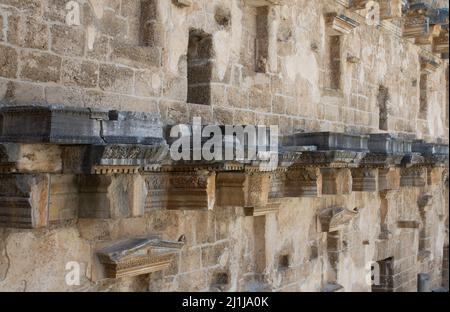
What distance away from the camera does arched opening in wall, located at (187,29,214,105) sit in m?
5.21

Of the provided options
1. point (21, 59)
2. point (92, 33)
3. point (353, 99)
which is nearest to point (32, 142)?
point (21, 59)

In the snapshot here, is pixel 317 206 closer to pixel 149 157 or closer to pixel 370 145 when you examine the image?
pixel 370 145

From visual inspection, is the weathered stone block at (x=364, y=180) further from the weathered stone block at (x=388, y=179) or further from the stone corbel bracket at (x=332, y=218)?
the weathered stone block at (x=388, y=179)

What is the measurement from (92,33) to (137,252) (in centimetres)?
159

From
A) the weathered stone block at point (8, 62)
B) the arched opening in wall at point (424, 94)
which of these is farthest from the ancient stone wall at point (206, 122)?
the arched opening in wall at point (424, 94)

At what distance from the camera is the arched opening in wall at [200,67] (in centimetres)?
521

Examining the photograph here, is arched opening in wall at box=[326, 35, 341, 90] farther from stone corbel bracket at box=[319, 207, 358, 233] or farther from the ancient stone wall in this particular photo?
stone corbel bracket at box=[319, 207, 358, 233]

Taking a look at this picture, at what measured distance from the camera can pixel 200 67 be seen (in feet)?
17.3

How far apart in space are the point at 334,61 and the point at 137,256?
4.19 metres

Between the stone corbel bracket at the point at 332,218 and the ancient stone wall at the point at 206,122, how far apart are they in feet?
0.06

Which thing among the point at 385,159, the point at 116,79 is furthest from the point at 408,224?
the point at 116,79

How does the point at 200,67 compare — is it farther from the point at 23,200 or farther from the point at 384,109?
the point at 384,109

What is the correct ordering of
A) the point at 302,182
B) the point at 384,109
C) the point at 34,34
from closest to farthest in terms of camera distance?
the point at 34,34 < the point at 302,182 < the point at 384,109

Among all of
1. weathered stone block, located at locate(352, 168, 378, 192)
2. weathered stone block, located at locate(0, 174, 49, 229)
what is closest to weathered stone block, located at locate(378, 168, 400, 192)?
weathered stone block, located at locate(352, 168, 378, 192)
